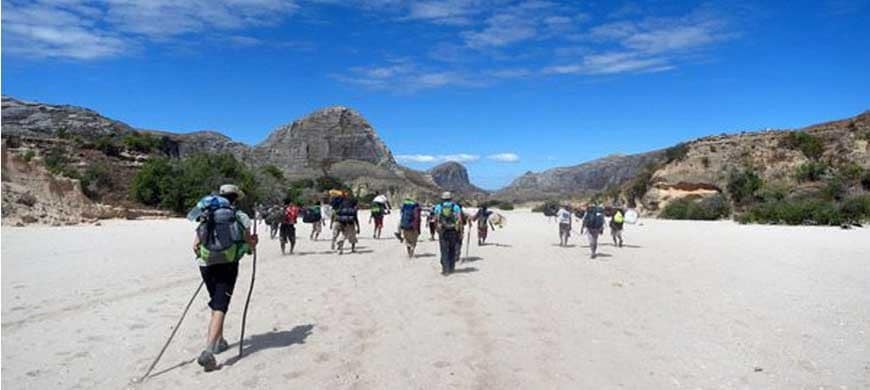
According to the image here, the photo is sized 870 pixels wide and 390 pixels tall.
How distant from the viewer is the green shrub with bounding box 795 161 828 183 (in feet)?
128

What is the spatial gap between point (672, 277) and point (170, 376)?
9.75 metres

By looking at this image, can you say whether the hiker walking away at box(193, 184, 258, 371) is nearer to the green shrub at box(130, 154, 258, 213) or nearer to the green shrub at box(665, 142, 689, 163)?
the green shrub at box(130, 154, 258, 213)

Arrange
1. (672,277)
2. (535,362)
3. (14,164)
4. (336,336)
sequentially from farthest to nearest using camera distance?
1. (14,164)
2. (672,277)
3. (336,336)
4. (535,362)

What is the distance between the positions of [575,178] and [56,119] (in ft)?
319

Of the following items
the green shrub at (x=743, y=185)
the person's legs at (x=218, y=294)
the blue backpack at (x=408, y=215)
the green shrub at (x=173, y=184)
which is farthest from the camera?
the green shrub at (x=173, y=184)

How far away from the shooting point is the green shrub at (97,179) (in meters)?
44.3

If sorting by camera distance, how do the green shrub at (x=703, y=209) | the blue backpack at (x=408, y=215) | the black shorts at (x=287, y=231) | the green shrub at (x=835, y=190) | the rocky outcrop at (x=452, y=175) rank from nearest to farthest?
the blue backpack at (x=408, y=215)
the black shorts at (x=287, y=231)
the green shrub at (x=835, y=190)
the green shrub at (x=703, y=209)
the rocky outcrop at (x=452, y=175)

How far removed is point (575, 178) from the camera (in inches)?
5576

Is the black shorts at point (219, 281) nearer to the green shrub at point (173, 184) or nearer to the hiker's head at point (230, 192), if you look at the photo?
the hiker's head at point (230, 192)

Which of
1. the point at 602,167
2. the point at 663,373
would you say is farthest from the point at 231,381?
the point at 602,167

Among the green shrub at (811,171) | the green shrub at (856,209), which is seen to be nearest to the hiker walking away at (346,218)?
the green shrub at (856,209)

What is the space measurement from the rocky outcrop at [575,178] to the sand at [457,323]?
308 ft

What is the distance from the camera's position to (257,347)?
742 centimetres

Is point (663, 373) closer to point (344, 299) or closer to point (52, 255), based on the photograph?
point (344, 299)
